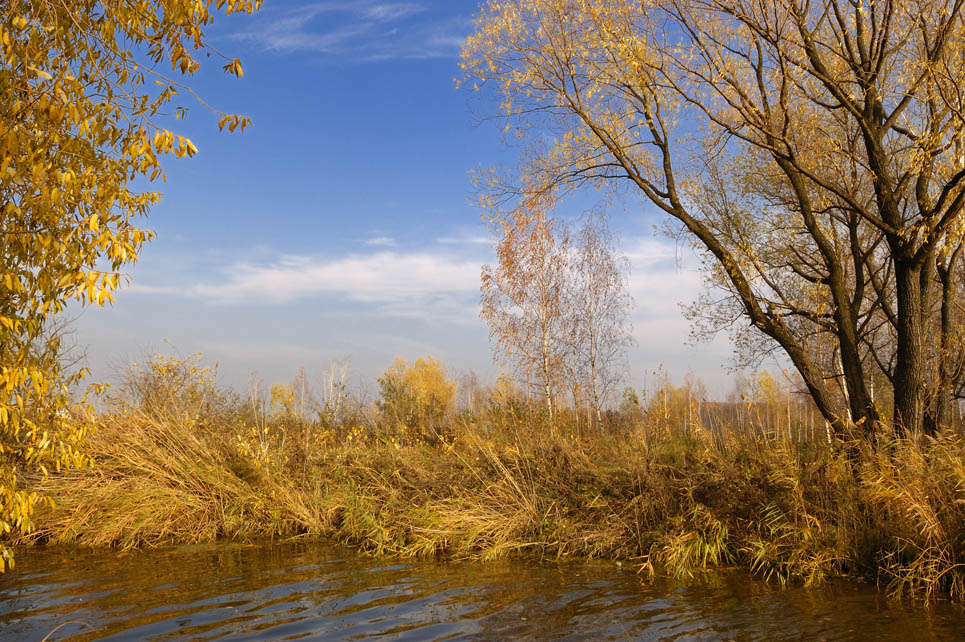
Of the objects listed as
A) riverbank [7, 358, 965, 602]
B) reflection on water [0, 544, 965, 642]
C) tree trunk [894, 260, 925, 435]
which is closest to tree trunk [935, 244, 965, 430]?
tree trunk [894, 260, 925, 435]

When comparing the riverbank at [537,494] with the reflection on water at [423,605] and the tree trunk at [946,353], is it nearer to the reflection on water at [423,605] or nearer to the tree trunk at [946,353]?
the reflection on water at [423,605]

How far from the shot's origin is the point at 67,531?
9453 mm

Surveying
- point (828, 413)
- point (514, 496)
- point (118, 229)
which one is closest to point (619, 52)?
point (828, 413)

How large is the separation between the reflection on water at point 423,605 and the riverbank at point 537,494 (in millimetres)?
457

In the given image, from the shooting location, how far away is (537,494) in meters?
8.99

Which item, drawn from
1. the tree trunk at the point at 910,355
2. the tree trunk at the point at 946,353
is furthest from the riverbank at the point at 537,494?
the tree trunk at the point at 946,353

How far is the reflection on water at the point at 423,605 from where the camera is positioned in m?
5.49

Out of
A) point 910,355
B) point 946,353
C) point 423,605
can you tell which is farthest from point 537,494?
point 946,353

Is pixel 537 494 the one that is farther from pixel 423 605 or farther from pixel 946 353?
pixel 946 353

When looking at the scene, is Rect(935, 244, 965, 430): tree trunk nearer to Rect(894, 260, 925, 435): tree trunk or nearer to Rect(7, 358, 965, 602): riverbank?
Rect(894, 260, 925, 435): tree trunk

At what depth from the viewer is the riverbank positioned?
6.80 meters

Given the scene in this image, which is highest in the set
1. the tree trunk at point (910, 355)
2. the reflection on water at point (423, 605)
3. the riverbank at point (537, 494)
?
the tree trunk at point (910, 355)

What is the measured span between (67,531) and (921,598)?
10.3 metres

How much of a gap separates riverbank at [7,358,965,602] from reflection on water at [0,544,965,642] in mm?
457
